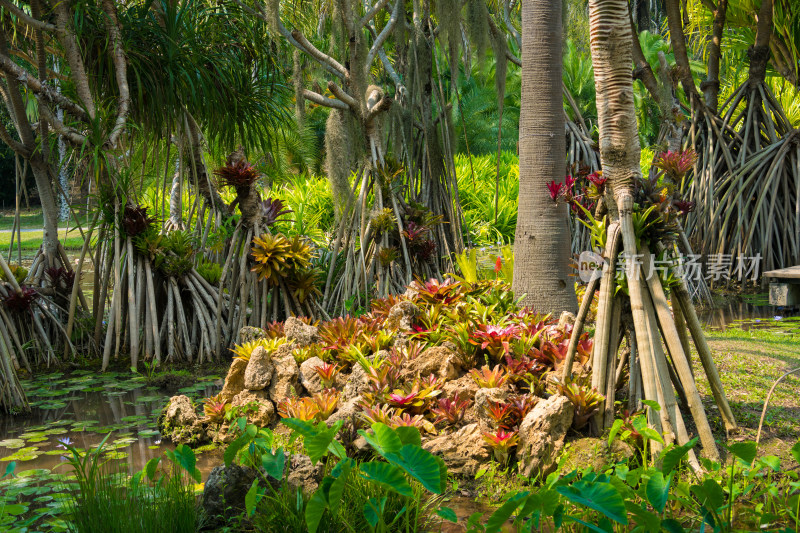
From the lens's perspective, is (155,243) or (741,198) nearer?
(155,243)

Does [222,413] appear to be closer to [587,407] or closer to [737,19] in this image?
[587,407]

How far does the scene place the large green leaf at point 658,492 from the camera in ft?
6.27

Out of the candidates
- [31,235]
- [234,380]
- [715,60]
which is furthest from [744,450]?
[31,235]

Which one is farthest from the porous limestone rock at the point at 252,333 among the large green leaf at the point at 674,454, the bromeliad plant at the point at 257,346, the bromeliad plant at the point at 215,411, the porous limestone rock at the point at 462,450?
the large green leaf at the point at 674,454

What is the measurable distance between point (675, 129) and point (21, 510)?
6991 mm

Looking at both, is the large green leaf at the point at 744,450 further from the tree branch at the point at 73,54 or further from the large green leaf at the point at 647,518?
the tree branch at the point at 73,54

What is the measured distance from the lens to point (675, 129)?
746 cm

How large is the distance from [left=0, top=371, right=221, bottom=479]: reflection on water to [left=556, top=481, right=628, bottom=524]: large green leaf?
6.06 ft

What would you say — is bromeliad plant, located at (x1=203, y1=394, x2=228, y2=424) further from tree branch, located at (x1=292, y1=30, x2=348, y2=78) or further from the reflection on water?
tree branch, located at (x1=292, y1=30, x2=348, y2=78)

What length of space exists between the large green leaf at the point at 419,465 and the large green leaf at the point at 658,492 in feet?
1.95

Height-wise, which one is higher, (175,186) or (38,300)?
(175,186)

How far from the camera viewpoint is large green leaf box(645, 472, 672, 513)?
1.91 metres

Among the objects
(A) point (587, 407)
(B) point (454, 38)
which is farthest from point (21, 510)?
(B) point (454, 38)

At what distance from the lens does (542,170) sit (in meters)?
4.28
